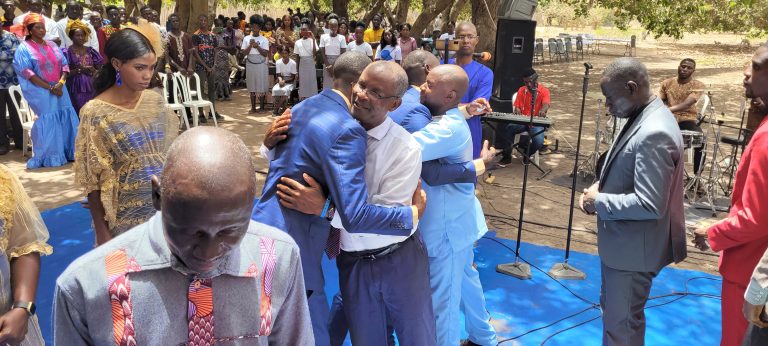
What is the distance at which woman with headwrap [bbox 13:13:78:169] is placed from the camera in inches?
274

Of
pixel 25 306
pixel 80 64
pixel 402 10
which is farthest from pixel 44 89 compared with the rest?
pixel 402 10

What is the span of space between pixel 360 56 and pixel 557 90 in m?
14.9

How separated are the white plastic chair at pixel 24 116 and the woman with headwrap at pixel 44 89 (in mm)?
317

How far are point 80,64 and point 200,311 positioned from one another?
7.43 metres

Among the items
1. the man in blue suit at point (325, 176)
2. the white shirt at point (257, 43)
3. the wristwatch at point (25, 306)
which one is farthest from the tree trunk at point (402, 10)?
the wristwatch at point (25, 306)

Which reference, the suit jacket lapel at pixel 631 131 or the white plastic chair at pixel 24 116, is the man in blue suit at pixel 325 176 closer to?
the suit jacket lapel at pixel 631 131

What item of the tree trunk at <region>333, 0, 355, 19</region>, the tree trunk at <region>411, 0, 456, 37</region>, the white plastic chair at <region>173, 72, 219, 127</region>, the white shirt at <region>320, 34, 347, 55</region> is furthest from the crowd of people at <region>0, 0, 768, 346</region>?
the tree trunk at <region>333, 0, 355, 19</region>

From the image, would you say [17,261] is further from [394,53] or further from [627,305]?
[394,53]

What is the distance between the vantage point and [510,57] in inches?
332

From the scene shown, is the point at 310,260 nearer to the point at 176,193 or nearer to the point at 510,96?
the point at 176,193

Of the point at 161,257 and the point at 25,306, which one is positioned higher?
the point at 161,257

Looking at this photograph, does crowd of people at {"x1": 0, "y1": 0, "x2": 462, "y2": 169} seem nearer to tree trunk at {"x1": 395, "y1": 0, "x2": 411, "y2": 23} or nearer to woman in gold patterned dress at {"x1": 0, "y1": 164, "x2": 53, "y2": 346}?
woman in gold patterned dress at {"x1": 0, "y1": 164, "x2": 53, "y2": 346}

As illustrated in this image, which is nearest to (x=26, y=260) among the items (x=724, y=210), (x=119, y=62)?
(x=119, y=62)

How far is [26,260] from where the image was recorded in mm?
2029
